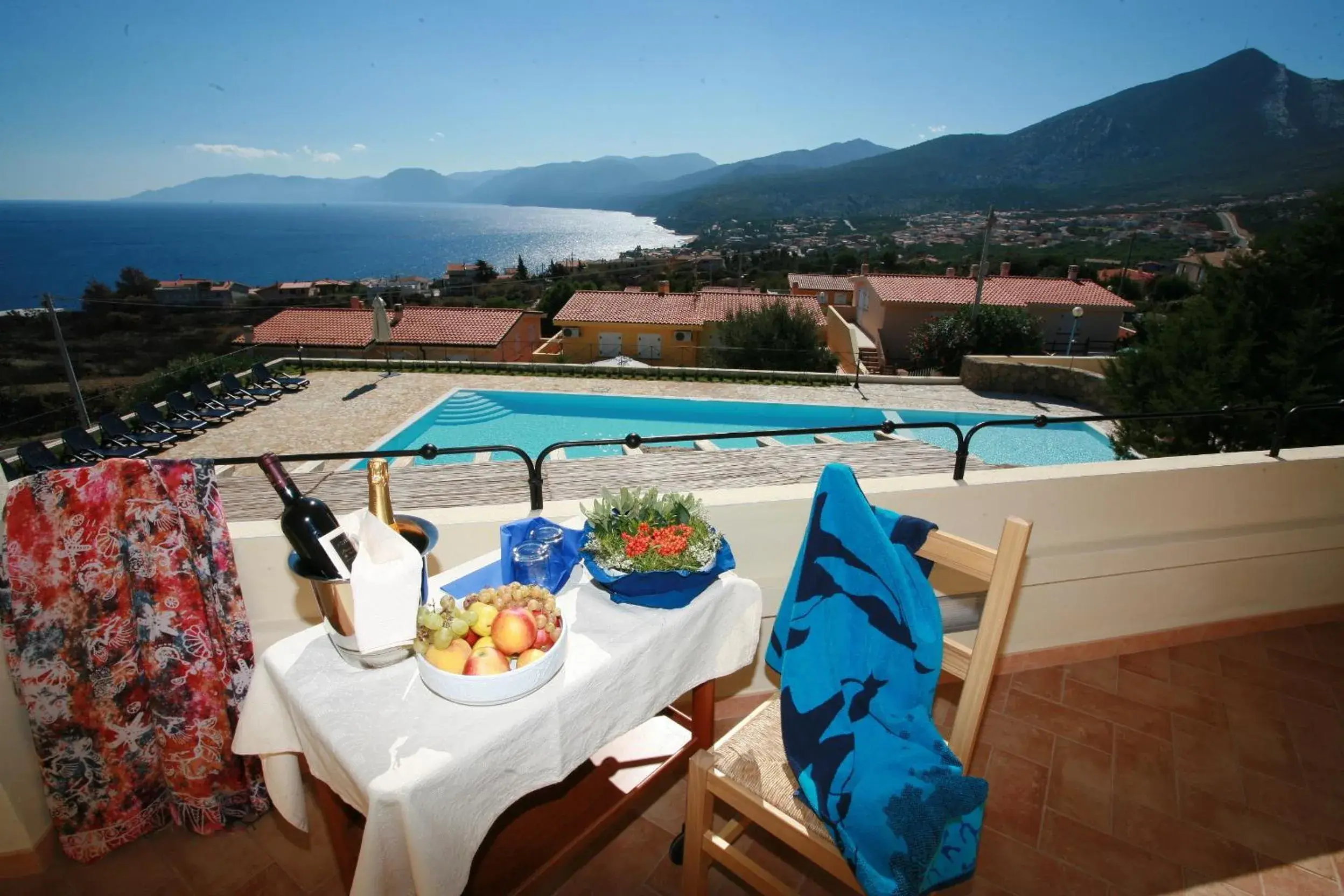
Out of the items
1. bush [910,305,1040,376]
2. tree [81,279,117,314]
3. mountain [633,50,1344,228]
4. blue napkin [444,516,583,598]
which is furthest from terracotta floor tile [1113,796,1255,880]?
mountain [633,50,1344,228]

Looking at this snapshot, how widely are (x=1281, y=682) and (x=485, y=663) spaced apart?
3213 millimetres

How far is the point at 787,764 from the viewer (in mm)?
1517

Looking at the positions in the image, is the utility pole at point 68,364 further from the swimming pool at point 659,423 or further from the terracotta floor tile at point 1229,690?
the terracotta floor tile at point 1229,690

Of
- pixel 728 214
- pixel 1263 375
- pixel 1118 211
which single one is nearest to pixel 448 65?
pixel 1263 375

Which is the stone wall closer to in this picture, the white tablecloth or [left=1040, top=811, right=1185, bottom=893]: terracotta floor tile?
[left=1040, top=811, right=1185, bottom=893]: terracotta floor tile

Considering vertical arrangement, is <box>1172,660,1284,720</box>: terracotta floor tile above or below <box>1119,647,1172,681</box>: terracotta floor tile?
below

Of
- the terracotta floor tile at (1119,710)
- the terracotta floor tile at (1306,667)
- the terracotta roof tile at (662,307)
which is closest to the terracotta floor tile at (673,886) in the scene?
the terracotta floor tile at (1119,710)

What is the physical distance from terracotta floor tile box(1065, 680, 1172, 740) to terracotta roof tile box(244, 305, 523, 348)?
21165mm

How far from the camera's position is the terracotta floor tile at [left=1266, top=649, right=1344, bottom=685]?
2562mm

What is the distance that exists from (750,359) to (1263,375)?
14.5 meters

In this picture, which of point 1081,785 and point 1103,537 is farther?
point 1103,537

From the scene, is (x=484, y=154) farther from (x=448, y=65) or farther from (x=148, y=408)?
(x=148, y=408)

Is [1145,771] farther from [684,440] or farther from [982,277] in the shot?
[982,277]

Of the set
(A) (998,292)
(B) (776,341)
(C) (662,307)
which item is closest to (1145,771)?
(B) (776,341)
